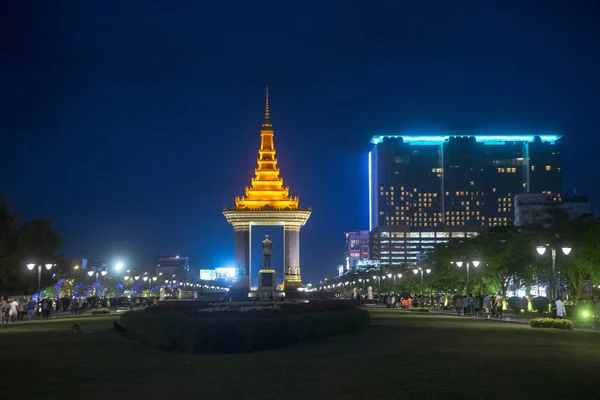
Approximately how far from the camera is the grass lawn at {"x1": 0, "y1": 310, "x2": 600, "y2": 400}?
16.9 metres

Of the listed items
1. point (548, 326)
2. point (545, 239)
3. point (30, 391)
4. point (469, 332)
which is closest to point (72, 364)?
point (30, 391)

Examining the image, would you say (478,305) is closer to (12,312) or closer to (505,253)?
(505,253)

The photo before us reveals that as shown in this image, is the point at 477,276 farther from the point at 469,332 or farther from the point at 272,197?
the point at 272,197

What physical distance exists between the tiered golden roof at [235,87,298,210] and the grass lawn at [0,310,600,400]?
9905cm

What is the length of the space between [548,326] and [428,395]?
91.0 feet

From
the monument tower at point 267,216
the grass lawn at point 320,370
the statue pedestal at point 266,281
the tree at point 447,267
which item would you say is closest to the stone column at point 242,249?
the monument tower at point 267,216

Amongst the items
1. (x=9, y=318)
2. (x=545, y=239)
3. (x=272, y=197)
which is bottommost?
(x=9, y=318)

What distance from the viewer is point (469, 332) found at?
1476 inches

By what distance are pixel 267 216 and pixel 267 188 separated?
261 inches

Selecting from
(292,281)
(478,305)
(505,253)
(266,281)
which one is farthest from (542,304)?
(292,281)

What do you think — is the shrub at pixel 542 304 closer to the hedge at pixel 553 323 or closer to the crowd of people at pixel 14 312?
the hedge at pixel 553 323

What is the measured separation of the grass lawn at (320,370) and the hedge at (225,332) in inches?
29.0

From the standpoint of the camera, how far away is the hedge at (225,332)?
87.9 ft

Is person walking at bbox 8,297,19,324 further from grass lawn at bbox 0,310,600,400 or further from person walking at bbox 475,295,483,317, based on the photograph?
person walking at bbox 475,295,483,317
